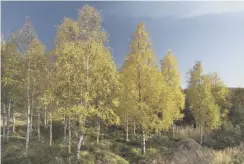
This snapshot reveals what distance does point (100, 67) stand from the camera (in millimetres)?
21453

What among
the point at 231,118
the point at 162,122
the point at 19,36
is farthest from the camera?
the point at 231,118

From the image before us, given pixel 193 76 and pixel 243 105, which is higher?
pixel 193 76

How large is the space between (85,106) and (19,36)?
8.26 m

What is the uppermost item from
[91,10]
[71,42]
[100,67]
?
[91,10]

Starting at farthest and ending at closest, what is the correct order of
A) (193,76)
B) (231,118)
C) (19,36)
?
(231,118) → (193,76) → (19,36)

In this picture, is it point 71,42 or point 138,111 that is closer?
point 71,42


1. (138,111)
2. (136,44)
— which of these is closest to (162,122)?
(138,111)

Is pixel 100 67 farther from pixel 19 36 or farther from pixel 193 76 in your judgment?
pixel 193 76

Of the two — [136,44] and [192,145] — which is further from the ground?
[136,44]

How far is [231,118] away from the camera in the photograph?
4478cm

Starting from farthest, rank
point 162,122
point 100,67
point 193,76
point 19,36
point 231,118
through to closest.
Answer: point 231,118
point 193,76
point 162,122
point 19,36
point 100,67

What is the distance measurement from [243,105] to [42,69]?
98.1 feet

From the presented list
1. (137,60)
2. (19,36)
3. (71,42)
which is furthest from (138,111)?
(19,36)

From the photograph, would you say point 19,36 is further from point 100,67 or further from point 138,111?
point 138,111
